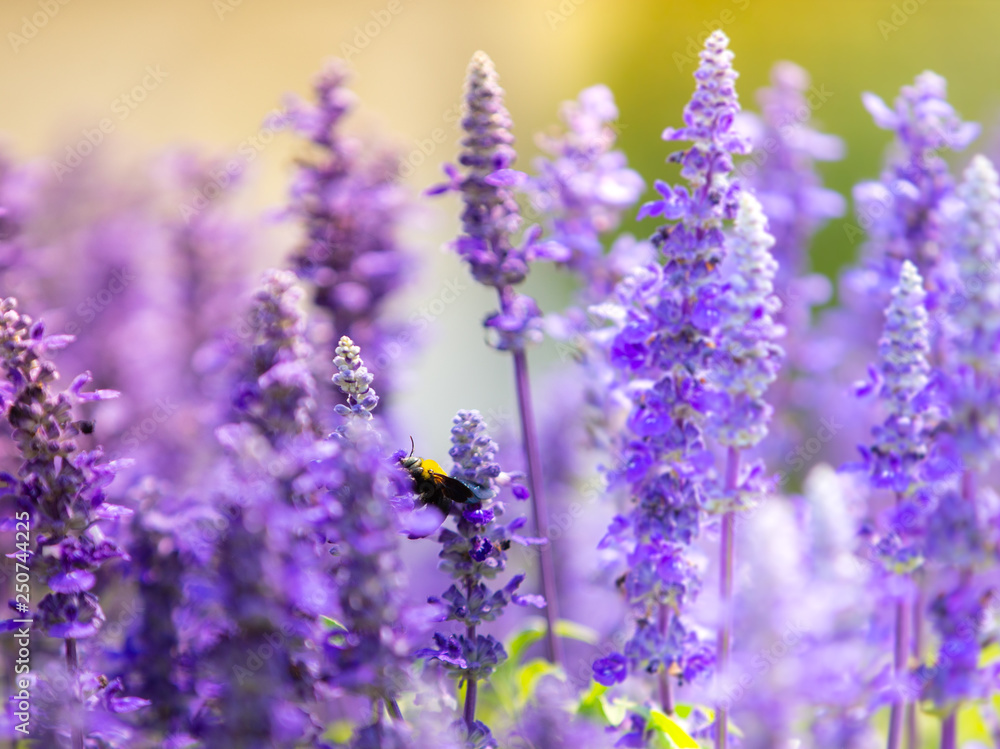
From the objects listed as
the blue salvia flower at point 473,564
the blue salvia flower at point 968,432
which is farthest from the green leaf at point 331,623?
the blue salvia flower at point 968,432

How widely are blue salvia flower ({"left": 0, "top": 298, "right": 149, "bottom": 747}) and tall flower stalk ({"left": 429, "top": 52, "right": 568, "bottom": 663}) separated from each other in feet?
2.31

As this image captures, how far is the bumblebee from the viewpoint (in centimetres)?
127

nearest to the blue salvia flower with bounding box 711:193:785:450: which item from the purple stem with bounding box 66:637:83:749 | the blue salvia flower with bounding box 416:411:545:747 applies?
the blue salvia flower with bounding box 416:411:545:747

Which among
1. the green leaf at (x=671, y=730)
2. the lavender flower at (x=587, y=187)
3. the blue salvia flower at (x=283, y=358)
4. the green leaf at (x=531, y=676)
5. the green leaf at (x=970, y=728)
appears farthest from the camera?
the green leaf at (x=970, y=728)

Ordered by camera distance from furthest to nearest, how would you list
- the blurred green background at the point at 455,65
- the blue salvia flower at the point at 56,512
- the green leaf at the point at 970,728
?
1. the blurred green background at the point at 455,65
2. the green leaf at the point at 970,728
3. the blue salvia flower at the point at 56,512

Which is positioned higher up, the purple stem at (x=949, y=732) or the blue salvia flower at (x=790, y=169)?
the blue salvia flower at (x=790, y=169)

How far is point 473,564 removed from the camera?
1312 millimetres

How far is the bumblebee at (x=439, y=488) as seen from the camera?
127 centimetres

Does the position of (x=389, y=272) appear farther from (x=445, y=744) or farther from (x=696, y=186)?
(x=445, y=744)

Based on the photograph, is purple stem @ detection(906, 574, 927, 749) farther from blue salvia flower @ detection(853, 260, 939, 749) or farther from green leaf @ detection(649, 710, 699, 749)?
green leaf @ detection(649, 710, 699, 749)

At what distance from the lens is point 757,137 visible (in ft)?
8.45

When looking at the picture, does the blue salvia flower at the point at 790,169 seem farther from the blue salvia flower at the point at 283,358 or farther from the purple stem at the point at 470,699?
the blue salvia flower at the point at 283,358

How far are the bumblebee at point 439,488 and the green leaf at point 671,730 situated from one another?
43 cm

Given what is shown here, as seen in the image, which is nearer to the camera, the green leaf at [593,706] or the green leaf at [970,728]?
the green leaf at [593,706]
